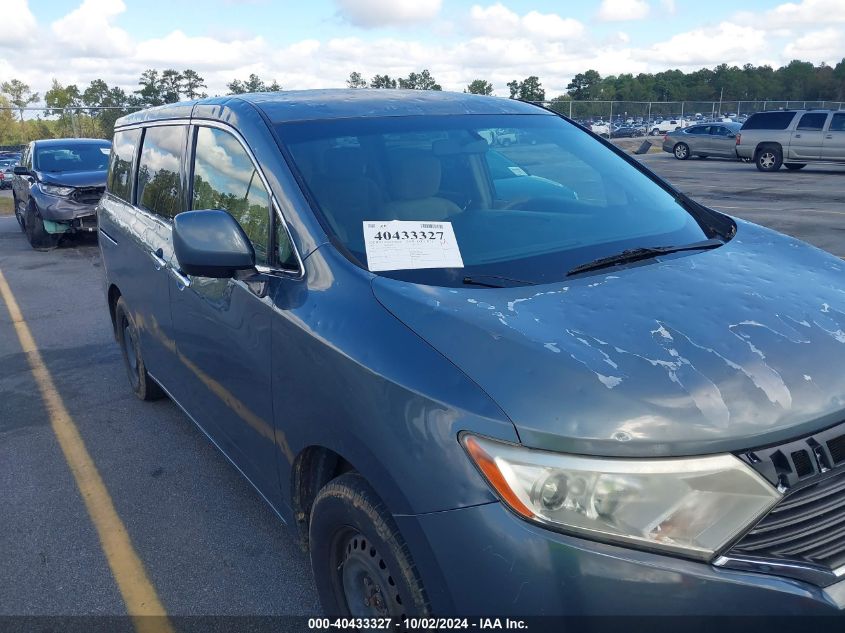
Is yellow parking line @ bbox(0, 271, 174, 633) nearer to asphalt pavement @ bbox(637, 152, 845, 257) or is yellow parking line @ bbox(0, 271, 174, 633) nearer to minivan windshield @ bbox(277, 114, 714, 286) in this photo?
minivan windshield @ bbox(277, 114, 714, 286)

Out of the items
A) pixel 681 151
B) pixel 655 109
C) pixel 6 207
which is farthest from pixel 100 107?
pixel 655 109

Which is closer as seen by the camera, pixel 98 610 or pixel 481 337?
pixel 481 337

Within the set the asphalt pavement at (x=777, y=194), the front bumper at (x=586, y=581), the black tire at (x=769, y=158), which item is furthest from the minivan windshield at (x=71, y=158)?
the black tire at (x=769, y=158)

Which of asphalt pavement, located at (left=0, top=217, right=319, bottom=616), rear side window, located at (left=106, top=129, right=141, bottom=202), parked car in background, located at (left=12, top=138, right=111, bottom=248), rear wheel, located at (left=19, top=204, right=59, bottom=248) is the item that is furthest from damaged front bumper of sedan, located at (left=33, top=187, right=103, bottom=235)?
rear side window, located at (left=106, top=129, right=141, bottom=202)

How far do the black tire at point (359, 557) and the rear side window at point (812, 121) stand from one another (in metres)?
23.7

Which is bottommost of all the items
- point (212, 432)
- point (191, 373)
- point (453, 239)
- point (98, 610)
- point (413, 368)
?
point (98, 610)

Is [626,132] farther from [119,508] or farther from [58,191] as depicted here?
[119,508]

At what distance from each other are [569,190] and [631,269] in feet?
2.91

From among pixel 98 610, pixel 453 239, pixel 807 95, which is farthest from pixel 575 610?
pixel 807 95

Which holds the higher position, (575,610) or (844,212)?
(575,610)

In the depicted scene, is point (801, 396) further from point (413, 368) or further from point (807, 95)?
point (807, 95)

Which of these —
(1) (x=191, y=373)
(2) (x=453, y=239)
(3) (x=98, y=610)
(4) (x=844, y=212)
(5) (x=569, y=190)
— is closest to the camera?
(2) (x=453, y=239)

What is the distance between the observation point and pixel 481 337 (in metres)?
2.00

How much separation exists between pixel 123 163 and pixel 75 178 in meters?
8.27
